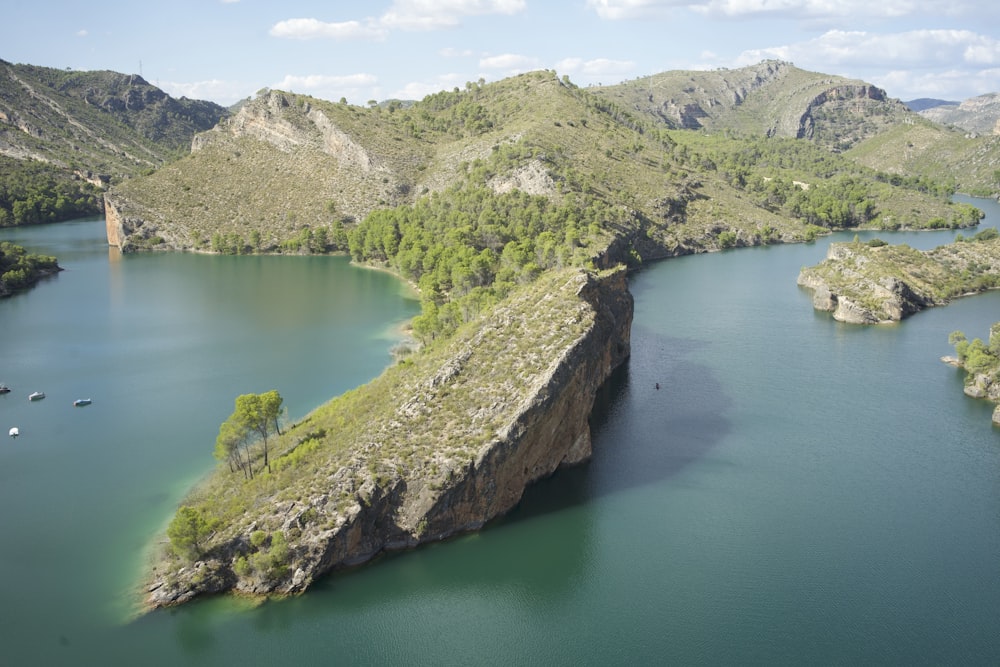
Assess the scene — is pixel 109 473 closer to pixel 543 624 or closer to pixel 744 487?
pixel 543 624

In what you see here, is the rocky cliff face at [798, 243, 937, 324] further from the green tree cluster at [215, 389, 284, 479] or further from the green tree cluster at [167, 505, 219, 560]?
the green tree cluster at [167, 505, 219, 560]

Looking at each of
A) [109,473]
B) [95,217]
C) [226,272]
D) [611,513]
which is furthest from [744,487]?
[95,217]

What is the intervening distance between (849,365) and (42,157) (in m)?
203

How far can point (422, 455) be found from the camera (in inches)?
1649

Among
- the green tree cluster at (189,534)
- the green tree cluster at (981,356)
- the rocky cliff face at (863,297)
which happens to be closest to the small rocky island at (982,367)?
the green tree cluster at (981,356)

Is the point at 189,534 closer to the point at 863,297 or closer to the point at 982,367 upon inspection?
the point at 982,367

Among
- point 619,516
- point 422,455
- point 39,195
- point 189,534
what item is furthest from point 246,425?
point 39,195

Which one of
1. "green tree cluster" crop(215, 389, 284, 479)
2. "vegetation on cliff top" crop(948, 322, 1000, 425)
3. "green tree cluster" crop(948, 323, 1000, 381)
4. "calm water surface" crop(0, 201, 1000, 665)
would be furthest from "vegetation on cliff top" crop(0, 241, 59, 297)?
"green tree cluster" crop(948, 323, 1000, 381)

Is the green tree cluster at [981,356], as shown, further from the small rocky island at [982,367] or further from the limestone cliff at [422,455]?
the limestone cliff at [422,455]

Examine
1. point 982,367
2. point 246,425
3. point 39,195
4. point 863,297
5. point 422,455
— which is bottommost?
point 982,367

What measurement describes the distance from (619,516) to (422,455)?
1283 centimetres

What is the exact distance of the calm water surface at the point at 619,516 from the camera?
1367 inches

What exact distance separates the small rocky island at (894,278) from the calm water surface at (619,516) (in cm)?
446

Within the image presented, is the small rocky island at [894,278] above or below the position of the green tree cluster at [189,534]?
above
